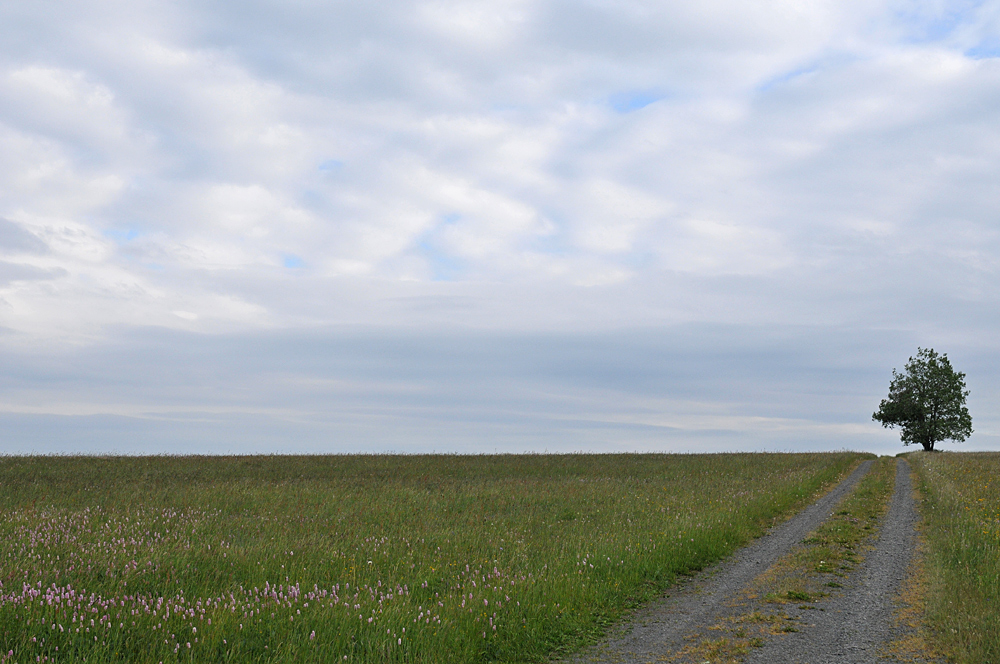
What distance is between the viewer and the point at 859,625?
333 inches

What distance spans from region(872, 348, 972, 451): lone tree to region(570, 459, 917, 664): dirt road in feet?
265

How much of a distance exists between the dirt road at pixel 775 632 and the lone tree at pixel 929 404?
8076 cm

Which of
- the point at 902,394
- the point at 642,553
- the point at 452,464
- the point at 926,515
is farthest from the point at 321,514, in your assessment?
the point at 902,394

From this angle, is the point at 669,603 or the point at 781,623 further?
the point at 669,603

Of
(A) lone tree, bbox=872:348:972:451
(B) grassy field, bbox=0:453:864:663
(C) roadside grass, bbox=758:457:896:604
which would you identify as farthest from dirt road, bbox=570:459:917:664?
(A) lone tree, bbox=872:348:972:451

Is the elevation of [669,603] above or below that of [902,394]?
below

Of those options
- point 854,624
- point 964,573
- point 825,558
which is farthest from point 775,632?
point 825,558

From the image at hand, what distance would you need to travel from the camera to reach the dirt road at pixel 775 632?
24.2 feet

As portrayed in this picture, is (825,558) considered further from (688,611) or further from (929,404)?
(929,404)

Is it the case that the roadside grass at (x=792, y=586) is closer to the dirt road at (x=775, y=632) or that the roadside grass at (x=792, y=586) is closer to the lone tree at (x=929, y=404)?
the dirt road at (x=775, y=632)

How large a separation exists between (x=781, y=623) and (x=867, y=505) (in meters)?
15.4

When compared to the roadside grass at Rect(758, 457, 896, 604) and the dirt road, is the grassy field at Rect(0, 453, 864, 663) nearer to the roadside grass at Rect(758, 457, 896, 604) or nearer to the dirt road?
the dirt road

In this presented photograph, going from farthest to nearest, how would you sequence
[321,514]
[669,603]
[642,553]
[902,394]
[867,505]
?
[902,394] < [867,505] < [321,514] < [642,553] < [669,603]

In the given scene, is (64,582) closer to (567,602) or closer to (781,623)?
(567,602)
